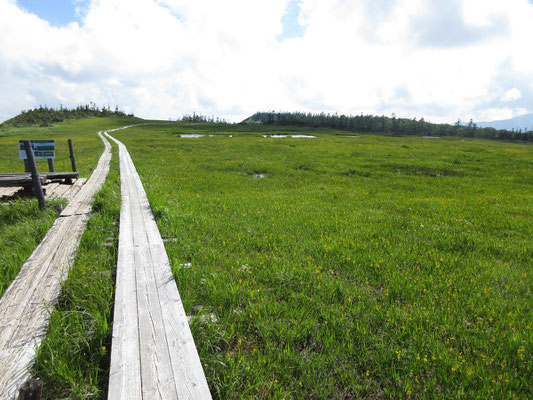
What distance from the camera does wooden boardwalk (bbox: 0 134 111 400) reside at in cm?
257

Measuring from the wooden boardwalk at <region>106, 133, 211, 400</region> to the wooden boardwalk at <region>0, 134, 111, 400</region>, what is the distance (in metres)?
0.79

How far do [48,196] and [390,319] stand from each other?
11800 mm

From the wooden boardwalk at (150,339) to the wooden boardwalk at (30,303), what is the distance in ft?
2.59

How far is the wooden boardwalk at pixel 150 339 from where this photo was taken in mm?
2383

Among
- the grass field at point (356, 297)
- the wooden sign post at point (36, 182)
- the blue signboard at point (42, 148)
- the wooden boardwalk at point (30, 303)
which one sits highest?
the blue signboard at point (42, 148)

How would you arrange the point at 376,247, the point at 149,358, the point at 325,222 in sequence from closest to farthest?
the point at 149,358 < the point at 376,247 < the point at 325,222

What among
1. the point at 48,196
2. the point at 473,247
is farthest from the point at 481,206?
the point at 48,196

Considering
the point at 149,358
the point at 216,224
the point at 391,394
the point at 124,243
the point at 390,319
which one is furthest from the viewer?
the point at 216,224

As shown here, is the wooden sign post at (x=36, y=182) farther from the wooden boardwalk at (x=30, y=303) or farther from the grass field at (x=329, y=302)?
the wooden boardwalk at (x=30, y=303)

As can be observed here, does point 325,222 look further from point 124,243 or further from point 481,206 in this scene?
point 481,206

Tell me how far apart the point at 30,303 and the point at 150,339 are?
187 centimetres

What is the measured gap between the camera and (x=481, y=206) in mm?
11367

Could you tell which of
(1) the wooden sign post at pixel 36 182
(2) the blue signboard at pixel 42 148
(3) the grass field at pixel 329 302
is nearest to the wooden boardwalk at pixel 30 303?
(3) the grass field at pixel 329 302

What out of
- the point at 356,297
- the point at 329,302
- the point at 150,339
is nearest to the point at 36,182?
the point at 150,339
